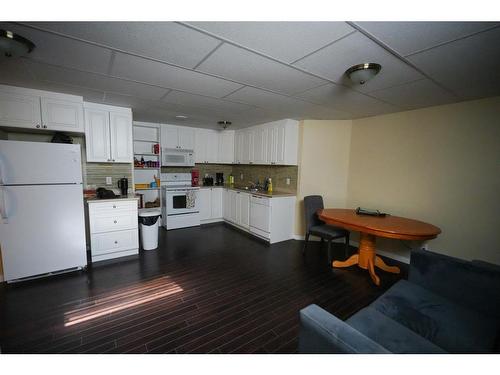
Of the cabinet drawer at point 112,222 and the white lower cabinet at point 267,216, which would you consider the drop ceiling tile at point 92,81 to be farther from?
the white lower cabinet at point 267,216

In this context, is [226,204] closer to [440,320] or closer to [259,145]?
[259,145]

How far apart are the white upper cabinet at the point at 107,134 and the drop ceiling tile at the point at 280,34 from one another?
2675 millimetres

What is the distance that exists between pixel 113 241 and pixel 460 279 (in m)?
3.93

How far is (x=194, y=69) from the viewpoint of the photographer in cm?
199

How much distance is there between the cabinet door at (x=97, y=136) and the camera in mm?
3174

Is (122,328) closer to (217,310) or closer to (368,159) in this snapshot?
(217,310)

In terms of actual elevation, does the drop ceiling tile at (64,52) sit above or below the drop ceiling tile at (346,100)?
below

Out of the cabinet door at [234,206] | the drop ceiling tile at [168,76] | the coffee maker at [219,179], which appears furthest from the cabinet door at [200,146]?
the drop ceiling tile at [168,76]

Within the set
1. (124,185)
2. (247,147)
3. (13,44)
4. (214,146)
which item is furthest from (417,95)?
(124,185)

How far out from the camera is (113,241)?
10.2ft

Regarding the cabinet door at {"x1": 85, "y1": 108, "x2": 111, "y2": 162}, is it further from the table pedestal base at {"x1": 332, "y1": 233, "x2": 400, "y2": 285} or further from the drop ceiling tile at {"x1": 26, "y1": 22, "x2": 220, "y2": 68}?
the table pedestal base at {"x1": 332, "y1": 233, "x2": 400, "y2": 285}

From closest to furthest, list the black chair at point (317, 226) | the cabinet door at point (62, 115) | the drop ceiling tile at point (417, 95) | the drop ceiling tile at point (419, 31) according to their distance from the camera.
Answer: the drop ceiling tile at point (419, 31) < the drop ceiling tile at point (417, 95) < the cabinet door at point (62, 115) < the black chair at point (317, 226)

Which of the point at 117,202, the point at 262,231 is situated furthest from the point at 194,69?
the point at 262,231

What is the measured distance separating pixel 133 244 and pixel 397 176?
4256mm
